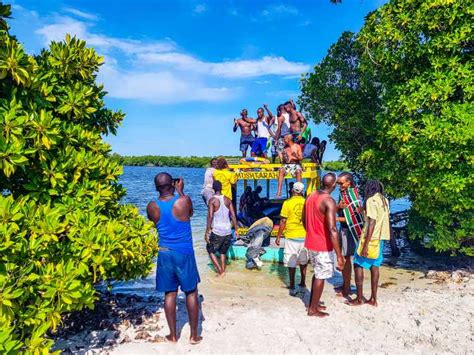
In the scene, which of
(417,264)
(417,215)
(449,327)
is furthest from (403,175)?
(449,327)

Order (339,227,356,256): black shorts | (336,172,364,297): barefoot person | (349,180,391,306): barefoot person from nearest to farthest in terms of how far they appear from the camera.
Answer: (349,180,391,306): barefoot person → (336,172,364,297): barefoot person → (339,227,356,256): black shorts

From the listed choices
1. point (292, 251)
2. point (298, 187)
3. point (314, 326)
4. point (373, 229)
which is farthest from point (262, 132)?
point (314, 326)

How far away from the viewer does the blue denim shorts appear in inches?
189

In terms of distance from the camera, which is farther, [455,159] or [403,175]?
[403,175]

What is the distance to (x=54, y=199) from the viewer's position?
435 cm

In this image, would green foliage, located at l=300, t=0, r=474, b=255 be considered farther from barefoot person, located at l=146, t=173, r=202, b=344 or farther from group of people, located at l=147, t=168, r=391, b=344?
barefoot person, located at l=146, t=173, r=202, b=344

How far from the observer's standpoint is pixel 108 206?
5027mm

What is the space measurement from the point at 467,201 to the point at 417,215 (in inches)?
62.8

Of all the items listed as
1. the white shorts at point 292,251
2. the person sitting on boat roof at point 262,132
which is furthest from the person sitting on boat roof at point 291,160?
the white shorts at point 292,251

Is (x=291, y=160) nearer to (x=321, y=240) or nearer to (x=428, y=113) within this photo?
(x=428, y=113)

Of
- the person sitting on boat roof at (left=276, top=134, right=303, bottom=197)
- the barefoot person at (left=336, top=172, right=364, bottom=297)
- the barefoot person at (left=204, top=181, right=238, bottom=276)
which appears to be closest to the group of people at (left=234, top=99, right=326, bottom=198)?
the person sitting on boat roof at (left=276, top=134, right=303, bottom=197)

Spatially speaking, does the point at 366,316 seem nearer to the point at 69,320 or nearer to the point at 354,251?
the point at 354,251

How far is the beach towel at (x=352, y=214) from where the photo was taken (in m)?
6.55

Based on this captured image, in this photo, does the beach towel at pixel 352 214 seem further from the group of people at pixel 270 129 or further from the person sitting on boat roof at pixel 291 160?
the group of people at pixel 270 129
